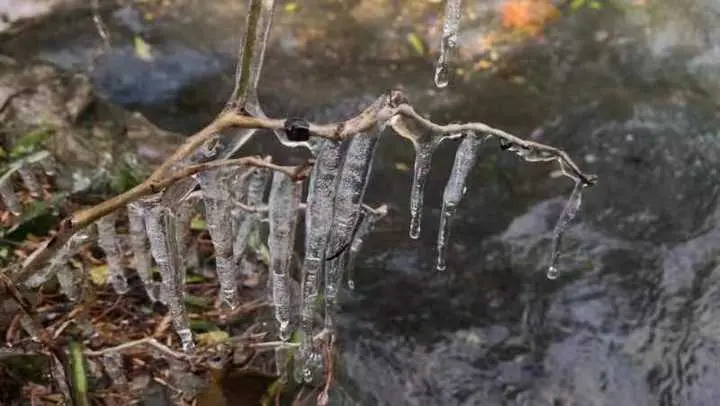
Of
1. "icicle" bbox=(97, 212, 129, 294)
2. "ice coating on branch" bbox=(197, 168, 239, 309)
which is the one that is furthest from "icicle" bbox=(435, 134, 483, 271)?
"icicle" bbox=(97, 212, 129, 294)

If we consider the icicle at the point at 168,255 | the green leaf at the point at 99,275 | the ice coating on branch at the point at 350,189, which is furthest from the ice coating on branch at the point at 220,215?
the green leaf at the point at 99,275

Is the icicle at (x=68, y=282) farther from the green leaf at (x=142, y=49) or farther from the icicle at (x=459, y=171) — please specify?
the green leaf at (x=142, y=49)

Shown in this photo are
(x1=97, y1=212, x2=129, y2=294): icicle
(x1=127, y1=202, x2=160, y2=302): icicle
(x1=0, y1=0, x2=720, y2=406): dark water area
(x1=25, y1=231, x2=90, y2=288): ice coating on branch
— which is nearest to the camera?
(x1=25, y1=231, x2=90, y2=288): ice coating on branch

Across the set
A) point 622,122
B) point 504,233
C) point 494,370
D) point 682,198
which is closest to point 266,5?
point 494,370

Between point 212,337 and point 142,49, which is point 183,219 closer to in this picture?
point 212,337

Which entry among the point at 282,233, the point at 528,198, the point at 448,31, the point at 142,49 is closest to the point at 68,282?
the point at 282,233

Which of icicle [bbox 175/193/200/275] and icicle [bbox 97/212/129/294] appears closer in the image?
icicle [bbox 175/193/200/275]

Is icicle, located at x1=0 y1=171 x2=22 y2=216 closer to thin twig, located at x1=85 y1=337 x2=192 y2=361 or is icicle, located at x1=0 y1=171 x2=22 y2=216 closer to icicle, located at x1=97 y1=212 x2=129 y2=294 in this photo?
icicle, located at x1=97 y1=212 x2=129 y2=294

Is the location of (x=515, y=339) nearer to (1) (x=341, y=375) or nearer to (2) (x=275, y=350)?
(1) (x=341, y=375)
